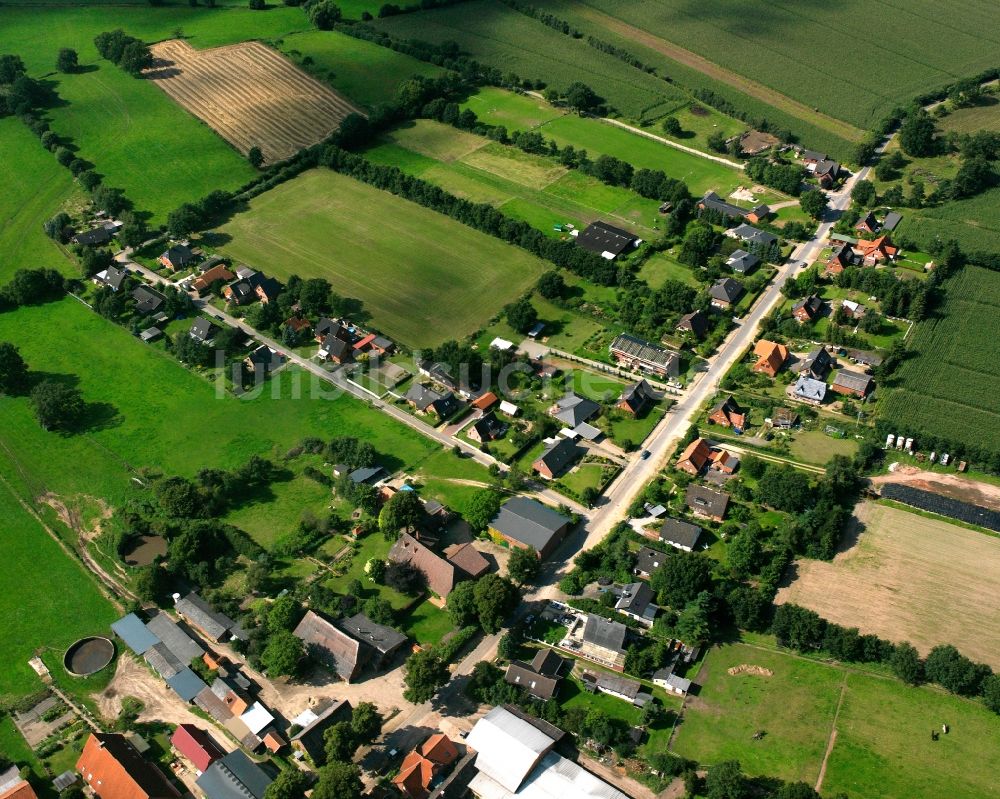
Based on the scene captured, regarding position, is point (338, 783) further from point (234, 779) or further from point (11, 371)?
point (11, 371)

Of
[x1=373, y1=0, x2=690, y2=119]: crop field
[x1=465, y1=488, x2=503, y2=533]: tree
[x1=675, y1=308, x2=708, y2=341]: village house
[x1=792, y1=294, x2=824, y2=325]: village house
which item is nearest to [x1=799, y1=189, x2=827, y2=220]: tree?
[x1=792, y1=294, x2=824, y2=325]: village house

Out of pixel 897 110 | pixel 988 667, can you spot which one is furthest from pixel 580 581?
pixel 897 110

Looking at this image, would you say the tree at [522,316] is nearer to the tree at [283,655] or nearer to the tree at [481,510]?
the tree at [481,510]

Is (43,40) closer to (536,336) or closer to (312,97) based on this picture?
(312,97)

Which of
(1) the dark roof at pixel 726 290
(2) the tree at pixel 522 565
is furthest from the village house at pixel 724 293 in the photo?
(2) the tree at pixel 522 565

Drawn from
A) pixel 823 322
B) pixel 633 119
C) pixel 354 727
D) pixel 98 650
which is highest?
pixel 633 119

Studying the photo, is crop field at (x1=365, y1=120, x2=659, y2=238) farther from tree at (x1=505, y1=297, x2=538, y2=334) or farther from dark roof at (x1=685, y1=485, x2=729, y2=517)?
dark roof at (x1=685, y1=485, x2=729, y2=517)

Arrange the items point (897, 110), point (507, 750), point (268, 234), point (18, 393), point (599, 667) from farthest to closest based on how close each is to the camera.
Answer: point (897, 110), point (268, 234), point (18, 393), point (599, 667), point (507, 750)
